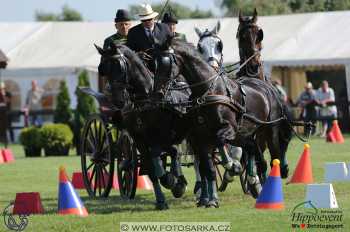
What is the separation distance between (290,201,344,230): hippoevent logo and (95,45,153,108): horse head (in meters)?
2.40

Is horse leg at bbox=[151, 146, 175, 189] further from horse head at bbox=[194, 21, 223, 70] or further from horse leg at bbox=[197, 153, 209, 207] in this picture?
horse head at bbox=[194, 21, 223, 70]

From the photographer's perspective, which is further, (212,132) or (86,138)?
(86,138)

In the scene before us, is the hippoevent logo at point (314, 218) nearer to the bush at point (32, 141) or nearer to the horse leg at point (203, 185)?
the horse leg at point (203, 185)

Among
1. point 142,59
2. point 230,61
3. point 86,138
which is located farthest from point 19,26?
point 142,59

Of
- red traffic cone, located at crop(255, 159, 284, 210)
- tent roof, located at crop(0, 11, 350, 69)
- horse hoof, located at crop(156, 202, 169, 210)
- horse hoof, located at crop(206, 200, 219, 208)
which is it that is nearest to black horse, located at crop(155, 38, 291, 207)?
horse hoof, located at crop(206, 200, 219, 208)

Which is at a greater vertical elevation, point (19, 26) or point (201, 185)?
point (19, 26)

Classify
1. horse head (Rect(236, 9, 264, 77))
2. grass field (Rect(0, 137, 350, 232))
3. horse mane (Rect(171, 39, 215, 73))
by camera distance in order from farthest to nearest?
horse head (Rect(236, 9, 264, 77)), horse mane (Rect(171, 39, 215, 73)), grass field (Rect(0, 137, 350, 232))

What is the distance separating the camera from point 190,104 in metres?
12.2

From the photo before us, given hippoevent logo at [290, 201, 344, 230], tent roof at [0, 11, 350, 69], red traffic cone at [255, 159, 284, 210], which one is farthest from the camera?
tent roof at [0, 11, 350, 69]

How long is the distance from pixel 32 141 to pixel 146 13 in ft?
42.7

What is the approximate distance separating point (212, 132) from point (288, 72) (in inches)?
945

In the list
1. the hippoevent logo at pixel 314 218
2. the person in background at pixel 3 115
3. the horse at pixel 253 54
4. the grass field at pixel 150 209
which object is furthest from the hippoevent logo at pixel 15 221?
the person in background at pixel 3 115

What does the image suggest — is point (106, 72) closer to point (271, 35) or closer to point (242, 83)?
point (242, 83)

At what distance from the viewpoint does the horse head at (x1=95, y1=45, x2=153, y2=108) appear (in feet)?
39.3
